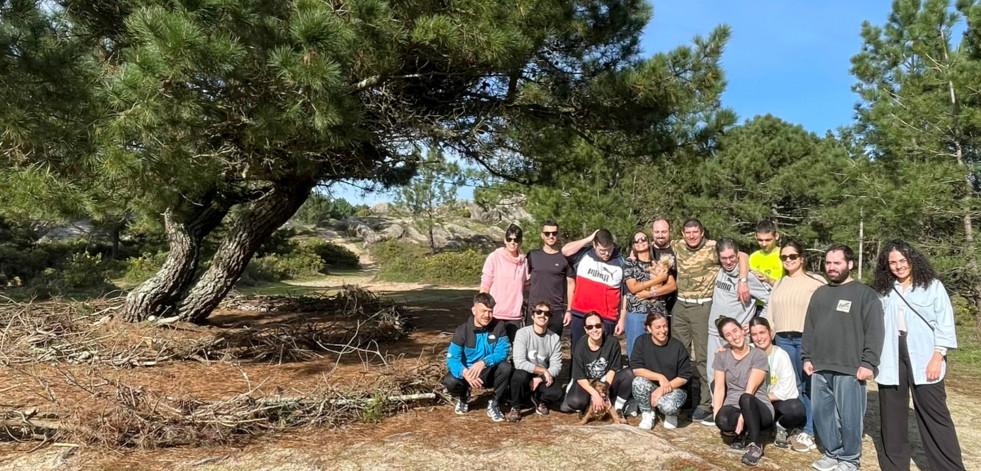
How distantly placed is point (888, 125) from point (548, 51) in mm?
6146

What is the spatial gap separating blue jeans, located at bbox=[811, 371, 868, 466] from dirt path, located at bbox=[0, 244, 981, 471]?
0.22 meters

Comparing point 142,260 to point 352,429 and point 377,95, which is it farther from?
point 352,429

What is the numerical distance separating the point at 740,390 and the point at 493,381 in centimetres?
163

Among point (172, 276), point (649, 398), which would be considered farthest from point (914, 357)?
point (172, 276)

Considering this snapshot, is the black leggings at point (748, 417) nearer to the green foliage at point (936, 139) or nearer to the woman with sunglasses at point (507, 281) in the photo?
the woman with sunglasses at point (507, 281)

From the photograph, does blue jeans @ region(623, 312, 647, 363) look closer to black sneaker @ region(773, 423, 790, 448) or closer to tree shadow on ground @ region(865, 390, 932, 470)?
black sneaker @ region(773, 423, 790, 448)

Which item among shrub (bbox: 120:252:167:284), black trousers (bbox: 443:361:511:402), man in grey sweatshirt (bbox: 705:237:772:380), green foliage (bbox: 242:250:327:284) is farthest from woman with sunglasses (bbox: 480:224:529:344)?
shrub (bbox: 120:252:167:284)

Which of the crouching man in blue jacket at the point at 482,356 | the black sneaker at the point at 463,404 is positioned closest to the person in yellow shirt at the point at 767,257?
the crouching man in blue jacket at the point at 482,356

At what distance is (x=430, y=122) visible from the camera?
5.73 m

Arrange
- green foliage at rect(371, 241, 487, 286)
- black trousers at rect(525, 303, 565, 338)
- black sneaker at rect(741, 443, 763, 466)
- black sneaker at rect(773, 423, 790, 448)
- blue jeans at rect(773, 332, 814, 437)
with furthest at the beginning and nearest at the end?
1. green foliage at rect(371, 241, 487, 286)
2. black trousers at rect(525, 303, 565, 338)
3. blue jeans at rect(773, 332, 814, 437)
4. black sneaker at rect(773, 423, 790, 448)
5. black sneaker at rect(741, 443, 763, 466)

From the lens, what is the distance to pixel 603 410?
4.10m

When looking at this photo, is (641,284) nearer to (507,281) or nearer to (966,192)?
(507,281)

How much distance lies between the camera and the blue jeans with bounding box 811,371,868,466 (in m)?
3.26

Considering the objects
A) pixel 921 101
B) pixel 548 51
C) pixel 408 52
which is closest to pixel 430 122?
pixel 408 52
